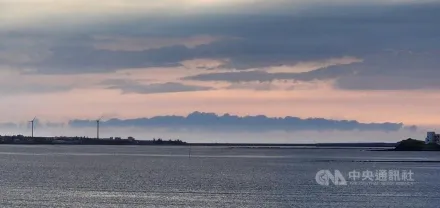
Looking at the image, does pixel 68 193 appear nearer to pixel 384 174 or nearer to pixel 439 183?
pixel 439 183

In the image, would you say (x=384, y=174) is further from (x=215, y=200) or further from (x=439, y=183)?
(x=215, y=200)

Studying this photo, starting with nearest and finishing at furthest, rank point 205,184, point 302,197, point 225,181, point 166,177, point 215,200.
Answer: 1. point 215,200
2. point 302,197
3. point 205,184
4. point 225,181
5. point 166,177

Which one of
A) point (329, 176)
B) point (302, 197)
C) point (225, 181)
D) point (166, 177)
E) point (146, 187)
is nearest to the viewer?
point (302, 197)

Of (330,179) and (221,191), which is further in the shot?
(330,179)

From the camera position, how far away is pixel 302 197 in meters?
81.8

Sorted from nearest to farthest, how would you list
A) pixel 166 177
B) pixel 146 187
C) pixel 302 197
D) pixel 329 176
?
pixel 302 197, pixel 146 187, pixel 166 177, pixel 329 176

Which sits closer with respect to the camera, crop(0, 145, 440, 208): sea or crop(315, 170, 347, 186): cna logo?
crop(0, 145, 440, 208): sea

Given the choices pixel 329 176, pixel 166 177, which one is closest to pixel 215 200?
pixel 166 177

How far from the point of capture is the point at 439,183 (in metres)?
108

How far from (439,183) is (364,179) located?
35.0 feet

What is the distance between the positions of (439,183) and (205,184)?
29565 millimetres

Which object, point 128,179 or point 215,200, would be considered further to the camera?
point 128,179

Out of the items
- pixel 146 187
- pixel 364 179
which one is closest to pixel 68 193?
pixel 146 187

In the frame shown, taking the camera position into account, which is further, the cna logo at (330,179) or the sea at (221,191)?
the cna logo at (330,179)
